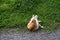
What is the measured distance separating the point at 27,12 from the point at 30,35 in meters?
0.87

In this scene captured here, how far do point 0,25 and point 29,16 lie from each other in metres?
0.75

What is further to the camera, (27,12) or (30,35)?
(27,12)

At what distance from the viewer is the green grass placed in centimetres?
534

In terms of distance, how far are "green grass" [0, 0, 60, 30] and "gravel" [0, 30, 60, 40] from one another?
206 millimetres

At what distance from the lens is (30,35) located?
16.4 ft

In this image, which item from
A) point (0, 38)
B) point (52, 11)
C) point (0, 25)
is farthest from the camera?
point (52, 11)

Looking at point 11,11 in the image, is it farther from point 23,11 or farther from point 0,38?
point 0,38

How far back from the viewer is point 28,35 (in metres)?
5.00

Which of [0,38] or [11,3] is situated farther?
[11,3]

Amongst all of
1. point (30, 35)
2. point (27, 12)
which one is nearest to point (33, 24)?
point (30, 35)

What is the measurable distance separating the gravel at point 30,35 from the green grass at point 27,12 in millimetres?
206

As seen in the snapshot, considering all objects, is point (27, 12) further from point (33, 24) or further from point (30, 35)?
point (30, 35)

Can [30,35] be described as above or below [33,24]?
below

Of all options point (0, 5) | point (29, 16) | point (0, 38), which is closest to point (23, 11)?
point (29, 16)
